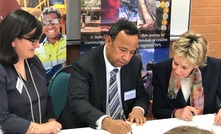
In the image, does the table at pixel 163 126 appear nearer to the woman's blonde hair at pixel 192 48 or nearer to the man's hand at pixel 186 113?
the man's hand at pixel 186 113

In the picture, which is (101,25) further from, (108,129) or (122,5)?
(108,129)

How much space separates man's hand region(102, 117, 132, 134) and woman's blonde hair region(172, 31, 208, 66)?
685 mm

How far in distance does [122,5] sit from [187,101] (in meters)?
1.33

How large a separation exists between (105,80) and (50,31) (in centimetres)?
108

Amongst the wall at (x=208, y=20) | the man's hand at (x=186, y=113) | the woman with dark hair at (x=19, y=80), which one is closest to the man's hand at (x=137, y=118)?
the man's hand at (x=186, y=113)

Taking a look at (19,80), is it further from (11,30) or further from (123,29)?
(123,29)

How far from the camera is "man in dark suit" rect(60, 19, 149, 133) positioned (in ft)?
6.40

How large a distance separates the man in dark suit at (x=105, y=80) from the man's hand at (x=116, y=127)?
0.25ft

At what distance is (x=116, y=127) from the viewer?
1.71 meters

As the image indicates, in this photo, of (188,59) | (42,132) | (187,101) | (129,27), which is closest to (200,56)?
(188,59)

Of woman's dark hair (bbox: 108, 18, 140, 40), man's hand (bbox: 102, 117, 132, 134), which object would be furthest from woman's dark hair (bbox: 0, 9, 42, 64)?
man's hand (bbox: 102, 117, 132, 134)

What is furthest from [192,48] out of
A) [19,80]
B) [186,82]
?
[19,80]

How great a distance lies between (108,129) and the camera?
1.75 meters

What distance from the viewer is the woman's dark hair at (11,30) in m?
1.81
